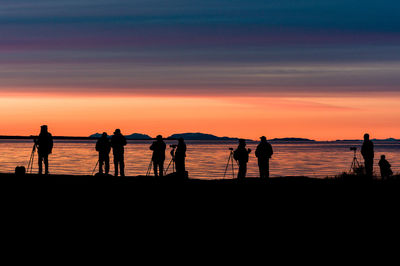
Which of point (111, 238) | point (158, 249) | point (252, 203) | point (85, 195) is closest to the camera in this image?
point (158, 249)

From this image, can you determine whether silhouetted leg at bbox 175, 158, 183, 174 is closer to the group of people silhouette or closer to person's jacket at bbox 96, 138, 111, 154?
the group of people silhouette

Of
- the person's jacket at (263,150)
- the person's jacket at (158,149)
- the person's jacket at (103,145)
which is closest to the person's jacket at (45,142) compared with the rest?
the person's jacket at (103,145)

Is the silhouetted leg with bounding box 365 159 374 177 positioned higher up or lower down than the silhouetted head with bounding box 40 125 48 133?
lower down

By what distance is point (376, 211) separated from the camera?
1554 cm

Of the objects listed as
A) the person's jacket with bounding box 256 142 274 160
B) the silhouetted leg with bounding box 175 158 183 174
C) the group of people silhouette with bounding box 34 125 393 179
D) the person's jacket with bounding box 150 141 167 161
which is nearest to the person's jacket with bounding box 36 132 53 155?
the group of people silhouette with bounding box 34 125 393 179

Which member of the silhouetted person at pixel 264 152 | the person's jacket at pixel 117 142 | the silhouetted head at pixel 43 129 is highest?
the silhouetted head at pixel 43 129

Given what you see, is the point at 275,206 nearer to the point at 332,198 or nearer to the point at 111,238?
the point at 332,198

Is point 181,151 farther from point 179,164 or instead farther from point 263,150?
point 263,150

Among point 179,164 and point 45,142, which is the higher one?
point 45,142

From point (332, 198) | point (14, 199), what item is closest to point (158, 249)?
point (14, 199)

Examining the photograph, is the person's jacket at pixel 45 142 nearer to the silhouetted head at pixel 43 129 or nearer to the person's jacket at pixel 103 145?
the silhouetted head at pixel 43 129

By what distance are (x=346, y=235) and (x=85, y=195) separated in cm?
878

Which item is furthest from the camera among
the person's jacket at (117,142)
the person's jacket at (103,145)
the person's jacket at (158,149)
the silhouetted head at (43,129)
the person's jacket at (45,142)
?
the person's jacket at (103,145)

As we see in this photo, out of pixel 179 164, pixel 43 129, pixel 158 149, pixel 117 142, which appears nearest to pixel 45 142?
pixel 43 129
